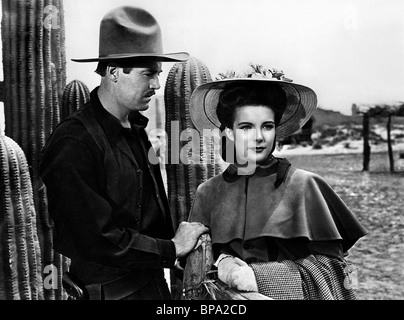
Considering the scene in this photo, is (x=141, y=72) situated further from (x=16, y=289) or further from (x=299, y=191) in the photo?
(x=16, y=289)

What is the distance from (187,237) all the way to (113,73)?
2.59ft

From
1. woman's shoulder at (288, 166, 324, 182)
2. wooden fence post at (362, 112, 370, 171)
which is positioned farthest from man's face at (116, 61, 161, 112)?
wooden fence post at (362, 112, 370, 171)

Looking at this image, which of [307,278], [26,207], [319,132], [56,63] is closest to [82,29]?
[56,63]

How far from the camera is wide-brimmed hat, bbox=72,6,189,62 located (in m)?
2.70

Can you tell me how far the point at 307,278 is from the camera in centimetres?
255

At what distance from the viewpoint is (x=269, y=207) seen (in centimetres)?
266

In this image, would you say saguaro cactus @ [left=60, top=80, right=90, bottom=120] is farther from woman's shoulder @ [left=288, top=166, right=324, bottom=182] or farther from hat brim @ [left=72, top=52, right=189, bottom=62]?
woman's shoulder @ [left=288, top=166, right=324, bottom=182]

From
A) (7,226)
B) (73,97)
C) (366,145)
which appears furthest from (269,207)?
(7,226)

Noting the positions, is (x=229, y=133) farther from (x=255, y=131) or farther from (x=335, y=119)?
(x=335, y=119)

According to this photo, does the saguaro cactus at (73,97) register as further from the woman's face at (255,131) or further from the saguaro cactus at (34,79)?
the woman's face at (255,131)

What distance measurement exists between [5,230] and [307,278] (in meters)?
1.30

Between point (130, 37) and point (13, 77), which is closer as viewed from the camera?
point (130, 37)

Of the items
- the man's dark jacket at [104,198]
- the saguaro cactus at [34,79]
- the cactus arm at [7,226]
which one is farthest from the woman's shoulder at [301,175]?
the cactus arm at [7,226]

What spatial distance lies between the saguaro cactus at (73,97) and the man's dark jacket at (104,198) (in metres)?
0.08
